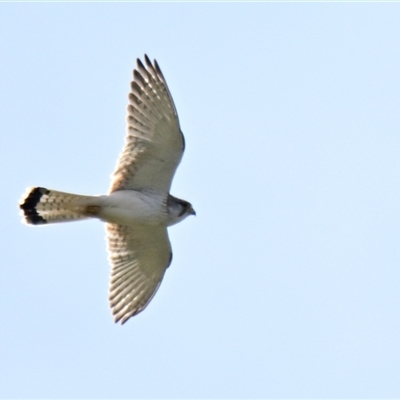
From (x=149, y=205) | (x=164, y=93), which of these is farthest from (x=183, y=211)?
(x=164, y=93)

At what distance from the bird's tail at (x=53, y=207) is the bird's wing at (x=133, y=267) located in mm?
969

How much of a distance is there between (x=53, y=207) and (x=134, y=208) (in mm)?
1116

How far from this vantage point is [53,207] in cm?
1612

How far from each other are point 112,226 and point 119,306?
3.74 feet

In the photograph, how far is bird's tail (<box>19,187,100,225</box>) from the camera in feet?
52.4

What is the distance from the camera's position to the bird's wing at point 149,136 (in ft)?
51.9

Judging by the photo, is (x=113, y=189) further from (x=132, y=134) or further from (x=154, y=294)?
(x=154, y=294)

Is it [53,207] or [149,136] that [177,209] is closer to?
[149,136]

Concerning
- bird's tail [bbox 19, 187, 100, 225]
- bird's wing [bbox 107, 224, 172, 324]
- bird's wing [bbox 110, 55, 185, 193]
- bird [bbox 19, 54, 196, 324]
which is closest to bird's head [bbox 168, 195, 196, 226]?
bird [bbox 19, 54, 196, 324]

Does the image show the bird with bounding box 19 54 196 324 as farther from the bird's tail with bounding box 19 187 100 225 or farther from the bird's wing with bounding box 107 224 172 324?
the bird's wing with bounding box 107 224 172 324

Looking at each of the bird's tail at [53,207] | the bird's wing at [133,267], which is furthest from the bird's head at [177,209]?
the bird's tail at [53,207]

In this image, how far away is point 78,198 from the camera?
15.9 meters

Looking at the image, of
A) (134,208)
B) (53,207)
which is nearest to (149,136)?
(134,208)

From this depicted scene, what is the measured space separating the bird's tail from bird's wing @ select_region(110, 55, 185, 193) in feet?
1.44
